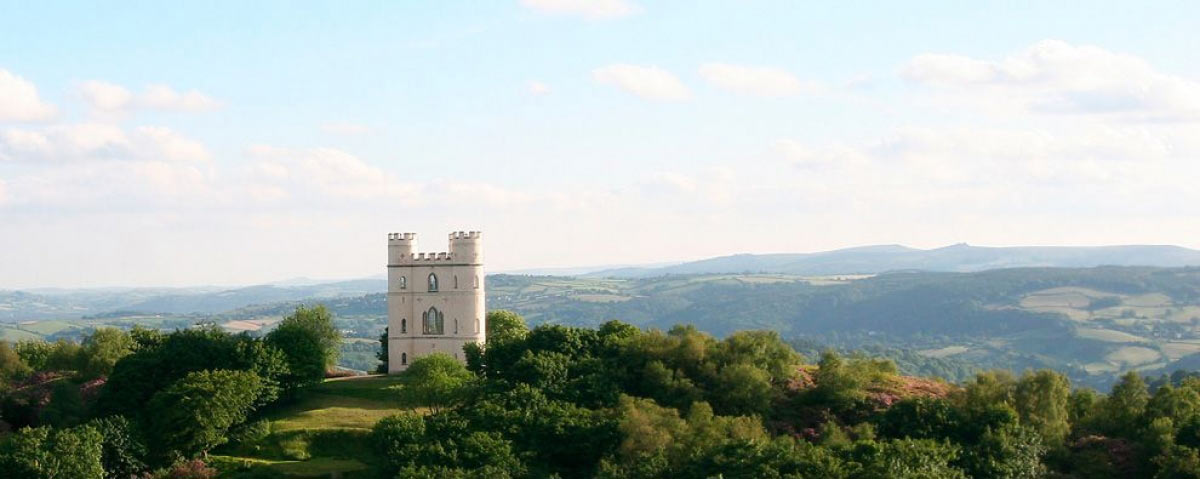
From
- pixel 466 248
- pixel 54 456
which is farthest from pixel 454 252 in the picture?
pixel 54 456

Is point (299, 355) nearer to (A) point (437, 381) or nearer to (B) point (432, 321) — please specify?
(B) point (432, 321)

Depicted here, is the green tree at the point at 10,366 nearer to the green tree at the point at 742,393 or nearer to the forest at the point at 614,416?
the forest at the point at 614,416

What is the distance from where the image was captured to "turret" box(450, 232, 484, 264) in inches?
3706

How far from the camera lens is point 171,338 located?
289 ft

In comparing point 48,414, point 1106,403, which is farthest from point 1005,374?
point 48,414

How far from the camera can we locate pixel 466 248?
310 ft

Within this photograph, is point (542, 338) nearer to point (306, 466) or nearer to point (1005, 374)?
point (306, 466)

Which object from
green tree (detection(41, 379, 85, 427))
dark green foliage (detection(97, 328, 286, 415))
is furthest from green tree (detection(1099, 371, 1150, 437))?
green tree (detection(41, 379, 85, 427))

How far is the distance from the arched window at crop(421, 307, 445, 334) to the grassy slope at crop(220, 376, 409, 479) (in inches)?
262

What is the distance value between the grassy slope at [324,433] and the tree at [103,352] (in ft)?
54.5

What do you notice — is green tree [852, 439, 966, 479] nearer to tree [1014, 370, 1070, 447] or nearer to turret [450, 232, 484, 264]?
tree [1014, 370, 1070, 447]

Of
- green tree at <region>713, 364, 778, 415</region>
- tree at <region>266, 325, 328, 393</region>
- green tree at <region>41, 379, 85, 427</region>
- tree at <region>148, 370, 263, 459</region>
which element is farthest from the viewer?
tree at <region>266, 325, 328, 393</region>

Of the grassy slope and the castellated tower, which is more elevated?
the castellated tower

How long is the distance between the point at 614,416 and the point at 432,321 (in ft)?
84.5
